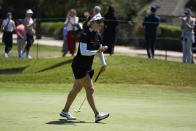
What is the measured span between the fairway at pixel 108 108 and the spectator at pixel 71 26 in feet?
19.4

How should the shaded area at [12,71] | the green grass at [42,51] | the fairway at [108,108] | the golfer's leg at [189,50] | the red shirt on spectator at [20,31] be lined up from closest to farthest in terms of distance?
the fairway at [108,108] → the golfer's leg at [189,50] → the shaded area at [12,71] → the red shirt on spectator at [20,31] → the green grass at [42,51]

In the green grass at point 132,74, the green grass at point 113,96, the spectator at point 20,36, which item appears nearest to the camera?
the green grass at point 113,96

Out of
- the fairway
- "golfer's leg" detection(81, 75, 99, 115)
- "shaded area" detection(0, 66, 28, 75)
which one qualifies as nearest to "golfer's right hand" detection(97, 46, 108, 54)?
"golfer's leg" detection(81, 75, 99, 115)

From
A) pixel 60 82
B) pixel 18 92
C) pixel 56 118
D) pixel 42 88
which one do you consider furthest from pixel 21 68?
pixel 56 118

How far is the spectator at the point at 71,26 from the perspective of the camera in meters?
21.2

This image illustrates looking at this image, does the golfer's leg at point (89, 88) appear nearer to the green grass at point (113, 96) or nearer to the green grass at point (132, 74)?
the green grass at point (113, 96)

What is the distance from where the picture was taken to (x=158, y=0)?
173 feet

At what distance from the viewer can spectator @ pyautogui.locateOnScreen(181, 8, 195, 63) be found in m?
19.2

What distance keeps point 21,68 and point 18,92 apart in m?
6.64

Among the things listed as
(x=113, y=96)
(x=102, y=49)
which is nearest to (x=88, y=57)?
(x=102, y=49)

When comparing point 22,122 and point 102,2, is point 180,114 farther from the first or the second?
point 102,2

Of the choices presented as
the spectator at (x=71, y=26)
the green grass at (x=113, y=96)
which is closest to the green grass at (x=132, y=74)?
the green grass at (x=113, y=96)

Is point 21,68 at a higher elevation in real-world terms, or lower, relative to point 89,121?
lower

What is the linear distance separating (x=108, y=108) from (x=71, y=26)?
10959 millimetres
